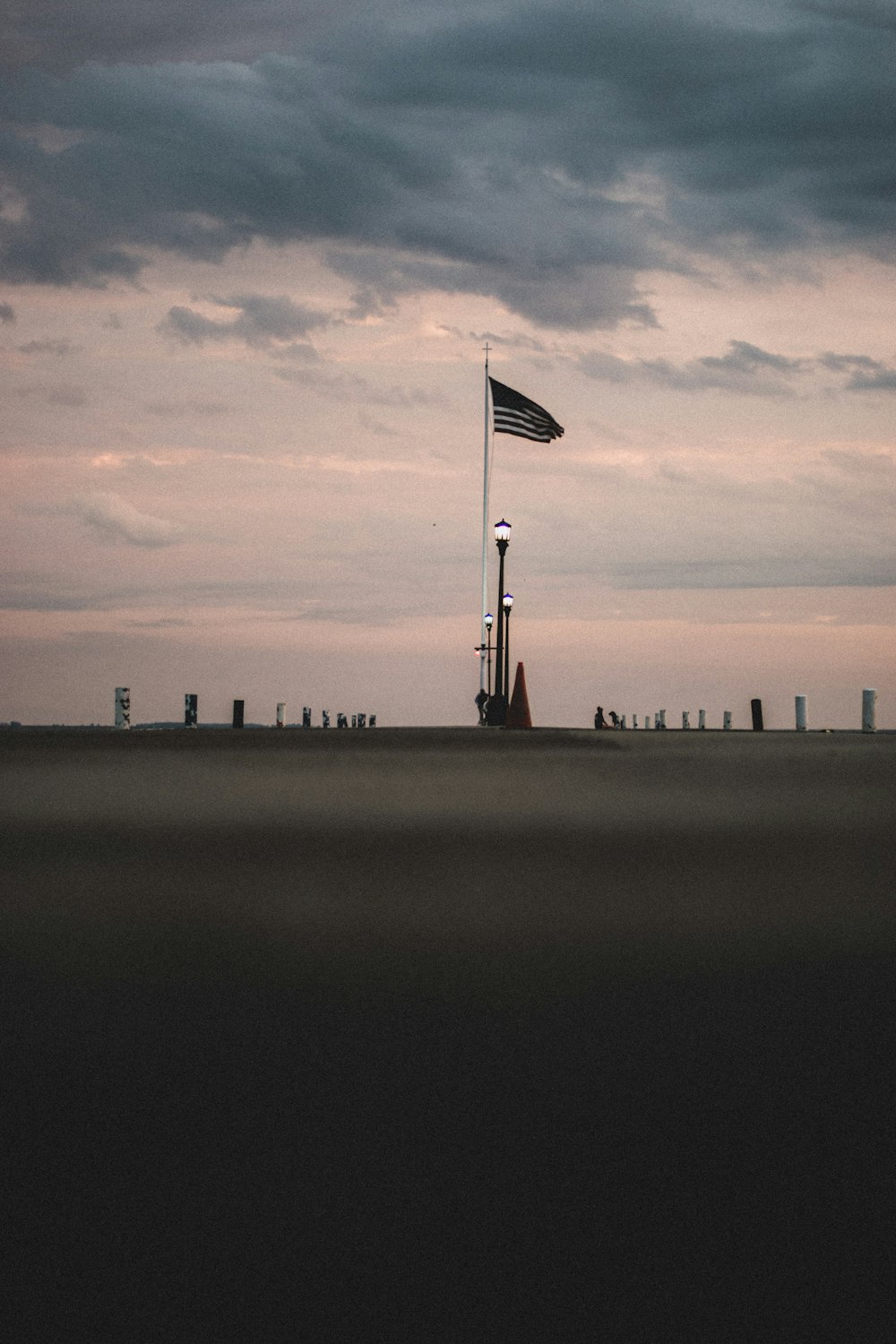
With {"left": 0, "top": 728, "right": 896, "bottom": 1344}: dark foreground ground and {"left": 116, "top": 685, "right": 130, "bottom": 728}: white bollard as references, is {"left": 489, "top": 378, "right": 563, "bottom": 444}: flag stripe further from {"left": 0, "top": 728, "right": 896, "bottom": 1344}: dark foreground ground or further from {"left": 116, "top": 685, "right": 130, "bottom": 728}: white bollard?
{"left": 0, "top": 728, "right": 896, "bottom": 1344}: dark foreground ground

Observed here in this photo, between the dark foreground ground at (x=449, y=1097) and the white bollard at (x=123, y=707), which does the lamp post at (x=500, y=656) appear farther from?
the dark foreground ground at (x=449, y=1097)

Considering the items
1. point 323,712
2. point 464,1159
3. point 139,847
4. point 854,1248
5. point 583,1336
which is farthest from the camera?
point 323,712

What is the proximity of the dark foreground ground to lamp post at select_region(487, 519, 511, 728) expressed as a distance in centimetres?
3979

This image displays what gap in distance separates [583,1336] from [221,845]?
27.2 ft

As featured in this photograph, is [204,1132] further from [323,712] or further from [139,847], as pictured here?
[323,712]

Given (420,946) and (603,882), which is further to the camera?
(603,882)

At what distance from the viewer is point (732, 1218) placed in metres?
3.25

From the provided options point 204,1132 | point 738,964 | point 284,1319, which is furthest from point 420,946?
point 284,1319

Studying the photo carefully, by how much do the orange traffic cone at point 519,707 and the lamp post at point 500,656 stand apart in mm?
6565

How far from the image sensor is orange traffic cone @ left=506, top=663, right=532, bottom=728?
44100 mm

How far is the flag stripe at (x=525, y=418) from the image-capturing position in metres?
49.4

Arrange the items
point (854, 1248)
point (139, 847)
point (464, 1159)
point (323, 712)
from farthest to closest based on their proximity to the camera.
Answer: point (323, 712) → point (139, 847) → point (464, 1159) → point (854, 1248)

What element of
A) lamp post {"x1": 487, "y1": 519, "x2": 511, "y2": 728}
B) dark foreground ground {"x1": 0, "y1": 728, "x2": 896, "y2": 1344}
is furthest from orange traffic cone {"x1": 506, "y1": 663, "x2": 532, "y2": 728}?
dark foreground ground {"x1": 0, "y1": 728, "x2": 896, "y2": 1344}

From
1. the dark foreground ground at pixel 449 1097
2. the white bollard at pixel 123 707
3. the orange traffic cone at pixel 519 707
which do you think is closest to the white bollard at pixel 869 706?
the orange traffic cone at pixel 519 707
